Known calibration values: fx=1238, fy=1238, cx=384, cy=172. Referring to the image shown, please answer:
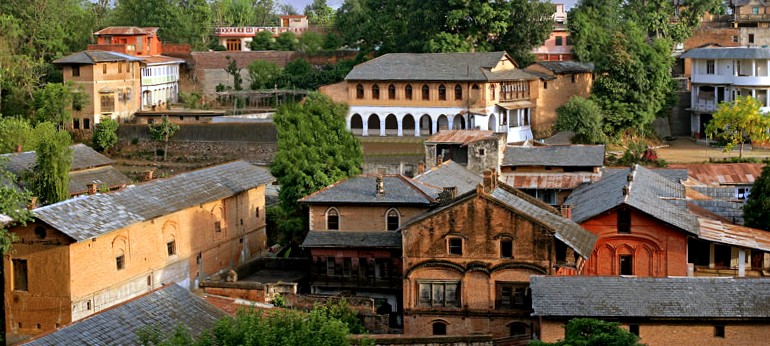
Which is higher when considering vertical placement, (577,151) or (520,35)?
(520,35)

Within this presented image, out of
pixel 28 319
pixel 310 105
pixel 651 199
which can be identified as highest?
pixel 310 105

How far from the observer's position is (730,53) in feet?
266

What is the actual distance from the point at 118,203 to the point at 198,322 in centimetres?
1424

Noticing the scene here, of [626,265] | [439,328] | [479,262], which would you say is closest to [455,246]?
[479,262]

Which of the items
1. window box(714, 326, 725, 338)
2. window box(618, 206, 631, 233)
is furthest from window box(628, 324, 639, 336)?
window box(618, 206, 631, 233)

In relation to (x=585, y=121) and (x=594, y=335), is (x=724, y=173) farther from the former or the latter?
(x=594, y=335)

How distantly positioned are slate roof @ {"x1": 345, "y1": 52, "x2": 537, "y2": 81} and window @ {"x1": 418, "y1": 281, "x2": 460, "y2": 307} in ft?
117

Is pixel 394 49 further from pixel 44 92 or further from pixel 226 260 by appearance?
pixel 226 260

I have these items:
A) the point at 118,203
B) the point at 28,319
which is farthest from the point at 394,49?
the point at 28,319

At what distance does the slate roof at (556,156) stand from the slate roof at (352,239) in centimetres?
1485

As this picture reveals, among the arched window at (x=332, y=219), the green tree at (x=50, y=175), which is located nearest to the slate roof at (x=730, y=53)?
the arched window at (x=332, y=219)

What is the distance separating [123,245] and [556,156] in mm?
24585

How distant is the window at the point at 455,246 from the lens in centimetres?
4412

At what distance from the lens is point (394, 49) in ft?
297
